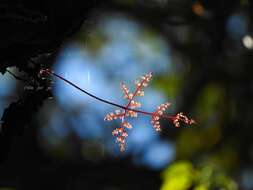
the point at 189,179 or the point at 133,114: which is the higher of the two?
the point at 189,179

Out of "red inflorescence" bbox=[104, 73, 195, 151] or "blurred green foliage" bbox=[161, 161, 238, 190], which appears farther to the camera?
"blurred green foliage" bbox=[161, 161, 238, 190]

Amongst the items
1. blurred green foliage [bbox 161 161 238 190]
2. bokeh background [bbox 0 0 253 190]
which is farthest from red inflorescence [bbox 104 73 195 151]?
bokeh background [bbox 0 0 253 190]

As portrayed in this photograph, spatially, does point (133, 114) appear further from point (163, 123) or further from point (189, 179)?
point (163, 123)

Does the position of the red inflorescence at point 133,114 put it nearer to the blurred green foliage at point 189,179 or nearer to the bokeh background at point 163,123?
the blurred green foliage at point 189,179

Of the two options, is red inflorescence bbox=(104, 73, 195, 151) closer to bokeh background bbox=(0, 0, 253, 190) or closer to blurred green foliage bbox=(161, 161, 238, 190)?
blurred green foliage bbox=(161, 161, 238, 190)

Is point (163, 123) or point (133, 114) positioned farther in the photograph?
point (163, 123)

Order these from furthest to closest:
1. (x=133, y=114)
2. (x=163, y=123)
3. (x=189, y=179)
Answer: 1. (x=163, y=123)
2. (x=189, y=179)
3. (x=133, y=114)

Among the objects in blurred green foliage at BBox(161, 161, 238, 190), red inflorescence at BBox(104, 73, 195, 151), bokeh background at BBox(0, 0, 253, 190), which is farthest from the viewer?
bokeh background at BBox(0, 0, 253, 190)

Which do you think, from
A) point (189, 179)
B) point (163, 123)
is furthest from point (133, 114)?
point (163, 123)

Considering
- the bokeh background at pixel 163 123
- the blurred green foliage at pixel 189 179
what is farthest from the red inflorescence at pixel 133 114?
the bokeh background at pixel 163 123

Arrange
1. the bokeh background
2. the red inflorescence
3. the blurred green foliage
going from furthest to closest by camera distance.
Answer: the bokeh background, the blurred green foliage, the red inflorescence

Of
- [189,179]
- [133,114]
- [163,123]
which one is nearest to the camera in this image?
[133,114]
